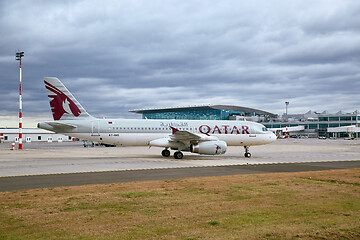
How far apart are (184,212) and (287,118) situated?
452ft

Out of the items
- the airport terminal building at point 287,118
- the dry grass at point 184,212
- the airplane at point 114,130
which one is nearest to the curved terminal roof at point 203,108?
the airport terminal building at point 287,118

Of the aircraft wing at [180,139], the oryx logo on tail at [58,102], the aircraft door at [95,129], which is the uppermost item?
the oryx logo on tail at [58,102]

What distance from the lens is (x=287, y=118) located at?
455 ft

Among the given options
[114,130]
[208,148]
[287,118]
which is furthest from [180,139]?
[287,118]

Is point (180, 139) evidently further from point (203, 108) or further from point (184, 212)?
point (203, 108)

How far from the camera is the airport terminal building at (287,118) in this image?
12238 centimetres

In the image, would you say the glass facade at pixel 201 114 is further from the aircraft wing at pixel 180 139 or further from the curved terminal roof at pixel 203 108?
the aircraft wing at pixel 180 139

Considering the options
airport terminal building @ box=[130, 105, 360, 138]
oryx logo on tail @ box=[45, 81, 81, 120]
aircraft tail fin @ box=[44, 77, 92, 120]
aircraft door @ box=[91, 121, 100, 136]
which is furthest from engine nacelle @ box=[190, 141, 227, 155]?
airport terminal building @ box=[130, 105, 360, 138]

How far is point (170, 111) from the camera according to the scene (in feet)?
445

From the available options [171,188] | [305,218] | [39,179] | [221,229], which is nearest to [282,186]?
[171,188]

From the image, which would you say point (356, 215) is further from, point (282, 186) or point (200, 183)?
point (200, 183)

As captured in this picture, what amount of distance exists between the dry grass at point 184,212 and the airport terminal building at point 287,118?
109366mm

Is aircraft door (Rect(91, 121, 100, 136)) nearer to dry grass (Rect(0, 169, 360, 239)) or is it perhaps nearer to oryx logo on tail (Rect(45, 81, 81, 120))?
oryx logo on tail (Rect(45, 81, 81, 120))

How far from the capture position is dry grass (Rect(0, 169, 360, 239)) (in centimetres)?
644
